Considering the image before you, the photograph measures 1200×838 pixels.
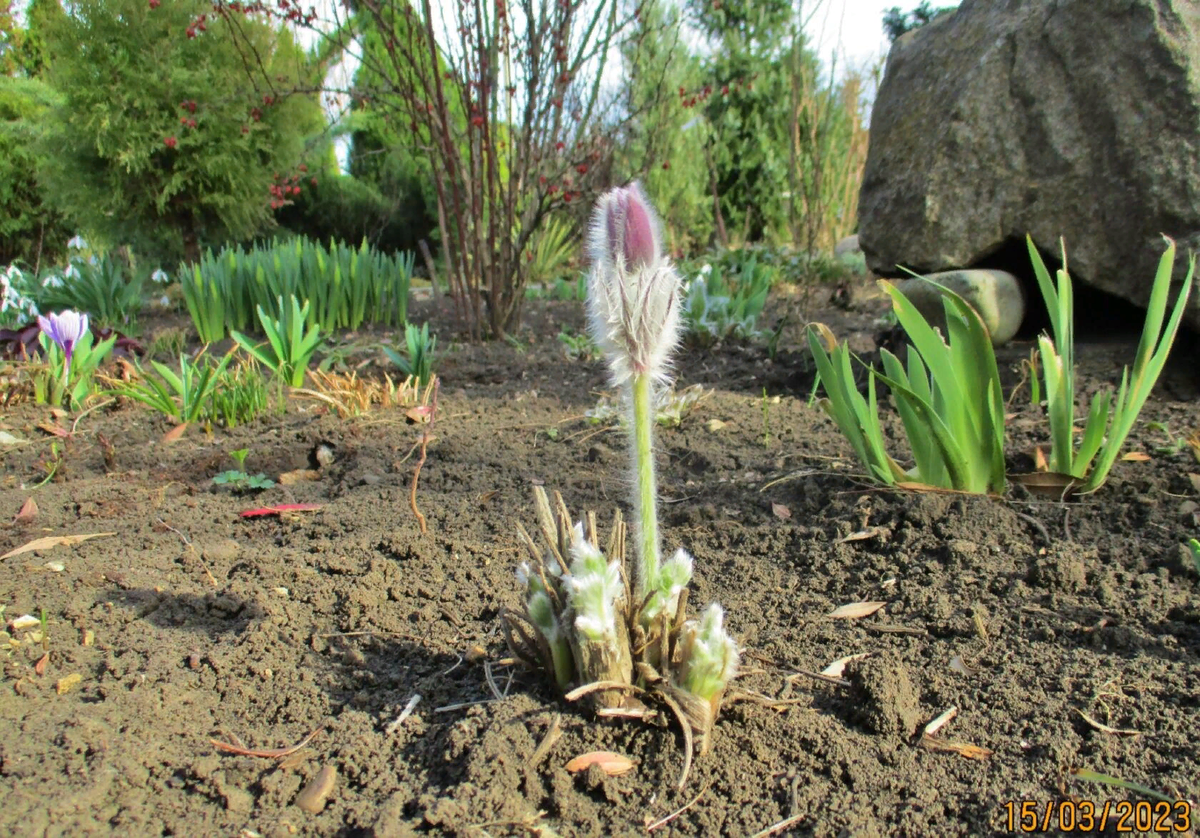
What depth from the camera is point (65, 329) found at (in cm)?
341

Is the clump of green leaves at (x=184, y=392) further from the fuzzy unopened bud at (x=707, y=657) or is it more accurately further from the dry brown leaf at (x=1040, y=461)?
the dry brown leaf at (x=1040, y=461)

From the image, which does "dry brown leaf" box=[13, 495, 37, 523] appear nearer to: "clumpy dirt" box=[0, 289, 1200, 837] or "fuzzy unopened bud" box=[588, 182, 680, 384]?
"clumpy dirt" box=[0, 289, 1200, 837]

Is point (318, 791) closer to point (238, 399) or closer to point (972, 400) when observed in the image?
point (972, 400)

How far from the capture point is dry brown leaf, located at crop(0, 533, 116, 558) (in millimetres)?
1911

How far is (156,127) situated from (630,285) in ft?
23.3

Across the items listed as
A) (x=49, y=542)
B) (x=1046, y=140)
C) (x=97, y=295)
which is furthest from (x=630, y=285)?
(x=97, y=295)

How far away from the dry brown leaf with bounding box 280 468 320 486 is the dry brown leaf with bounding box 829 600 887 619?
1681 mm

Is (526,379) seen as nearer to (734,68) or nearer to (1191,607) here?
(1191,607)

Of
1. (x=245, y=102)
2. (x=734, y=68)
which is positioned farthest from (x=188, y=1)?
(x=734, y=68)

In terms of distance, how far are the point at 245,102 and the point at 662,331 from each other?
6880mm

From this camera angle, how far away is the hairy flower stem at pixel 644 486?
1.18 m

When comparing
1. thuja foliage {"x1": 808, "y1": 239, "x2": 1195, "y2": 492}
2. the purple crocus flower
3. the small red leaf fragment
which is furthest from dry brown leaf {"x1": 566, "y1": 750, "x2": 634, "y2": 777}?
the purple crocus flower

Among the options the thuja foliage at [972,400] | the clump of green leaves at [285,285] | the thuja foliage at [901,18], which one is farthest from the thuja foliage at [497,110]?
the thuja foliage at [901,18]

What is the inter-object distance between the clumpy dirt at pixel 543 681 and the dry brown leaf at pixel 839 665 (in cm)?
1
